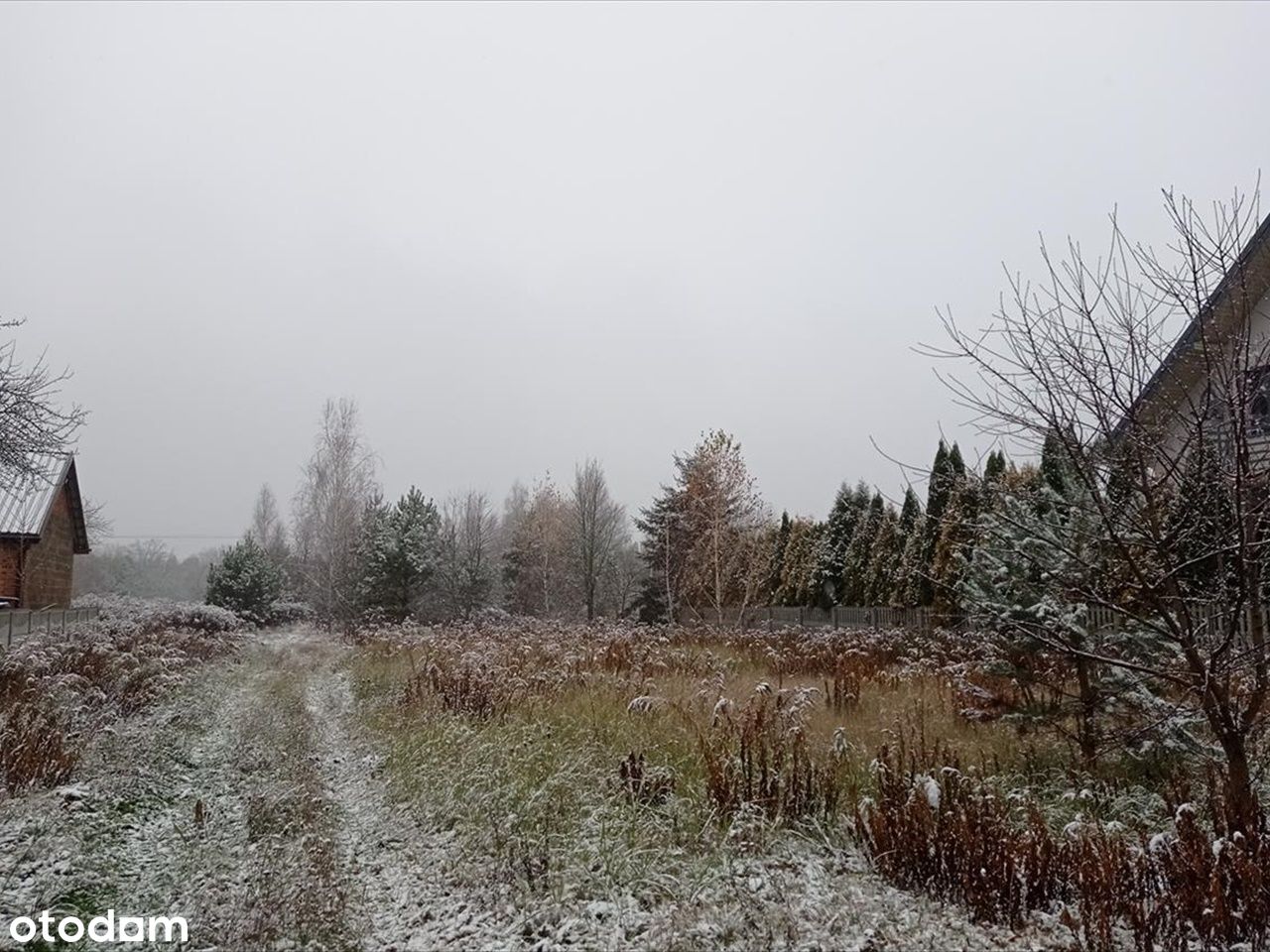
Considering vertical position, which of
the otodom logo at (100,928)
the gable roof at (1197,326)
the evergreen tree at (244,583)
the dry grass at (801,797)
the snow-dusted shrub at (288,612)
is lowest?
the otodom logo at (100,928)

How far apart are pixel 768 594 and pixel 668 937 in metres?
30.6

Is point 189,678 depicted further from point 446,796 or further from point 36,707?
point 446,796

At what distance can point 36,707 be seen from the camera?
7523 millimetres

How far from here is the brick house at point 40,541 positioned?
22016 mm

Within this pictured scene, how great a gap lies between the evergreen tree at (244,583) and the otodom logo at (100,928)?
2878cm

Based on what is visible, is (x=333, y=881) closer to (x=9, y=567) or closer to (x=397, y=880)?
(x=397, y=880)

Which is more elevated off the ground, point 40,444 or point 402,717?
point 40,444

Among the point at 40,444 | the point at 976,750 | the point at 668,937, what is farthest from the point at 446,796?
the point at 40,444

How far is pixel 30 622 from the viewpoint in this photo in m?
15.2

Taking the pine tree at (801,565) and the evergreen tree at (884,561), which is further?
the pine tree at (801,565)

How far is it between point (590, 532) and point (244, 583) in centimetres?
1508

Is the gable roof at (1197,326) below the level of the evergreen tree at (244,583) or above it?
above

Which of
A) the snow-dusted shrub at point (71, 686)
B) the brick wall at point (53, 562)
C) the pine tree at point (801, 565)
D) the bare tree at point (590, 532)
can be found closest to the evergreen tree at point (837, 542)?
the pine tree at point (801, 565)

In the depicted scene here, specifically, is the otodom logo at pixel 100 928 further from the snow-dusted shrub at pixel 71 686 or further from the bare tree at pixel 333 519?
the bare tree at pixel 333 519
